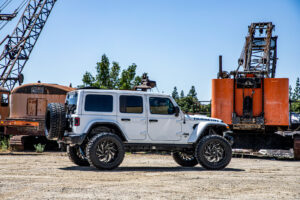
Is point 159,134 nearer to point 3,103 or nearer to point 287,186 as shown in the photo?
point 287,186

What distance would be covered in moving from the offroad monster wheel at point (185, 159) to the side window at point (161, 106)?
1.78 m

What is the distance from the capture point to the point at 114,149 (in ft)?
35.3

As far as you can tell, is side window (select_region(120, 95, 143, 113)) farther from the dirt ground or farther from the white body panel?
the dirt ground

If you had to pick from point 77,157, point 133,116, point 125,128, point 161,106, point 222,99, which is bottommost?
point 77,157

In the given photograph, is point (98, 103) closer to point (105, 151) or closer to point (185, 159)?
point (105, 151)

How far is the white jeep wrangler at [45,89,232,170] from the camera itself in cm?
1064

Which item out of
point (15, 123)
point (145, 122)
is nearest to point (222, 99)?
point (145, 122)

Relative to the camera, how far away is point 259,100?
16.6 meters

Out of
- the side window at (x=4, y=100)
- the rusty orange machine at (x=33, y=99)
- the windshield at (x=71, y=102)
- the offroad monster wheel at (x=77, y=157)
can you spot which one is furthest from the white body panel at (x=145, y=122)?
the side window at (x=4, y=100)

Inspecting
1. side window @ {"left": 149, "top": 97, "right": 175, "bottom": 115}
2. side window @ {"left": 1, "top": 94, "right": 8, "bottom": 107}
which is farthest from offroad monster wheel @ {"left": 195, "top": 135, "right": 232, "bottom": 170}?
side window @ {"left": 1, "top": 94, "right": 8, "bottom": 107}

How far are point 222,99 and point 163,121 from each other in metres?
6.17

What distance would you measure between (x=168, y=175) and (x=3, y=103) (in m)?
13.7

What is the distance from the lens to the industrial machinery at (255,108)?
53.3 ft

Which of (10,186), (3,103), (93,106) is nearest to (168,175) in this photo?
(93,106)
